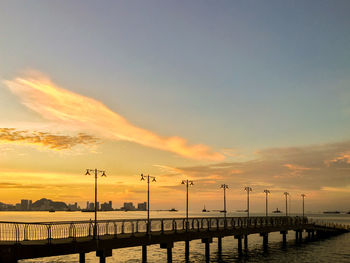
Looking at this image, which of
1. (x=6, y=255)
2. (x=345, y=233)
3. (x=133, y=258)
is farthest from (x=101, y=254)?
(x=345, y=233)

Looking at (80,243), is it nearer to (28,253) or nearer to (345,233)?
(28,253)

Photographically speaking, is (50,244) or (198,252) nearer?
(50,244)

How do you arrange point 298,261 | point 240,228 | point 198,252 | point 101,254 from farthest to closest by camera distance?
1. point 198,252
2. point 240,228
3. point 298,261
4. point 101,254

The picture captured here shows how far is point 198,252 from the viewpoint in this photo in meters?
72.8

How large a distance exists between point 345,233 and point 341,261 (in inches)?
2560

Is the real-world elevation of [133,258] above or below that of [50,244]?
below

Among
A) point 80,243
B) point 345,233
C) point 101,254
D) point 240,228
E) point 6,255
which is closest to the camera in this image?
point 6,255

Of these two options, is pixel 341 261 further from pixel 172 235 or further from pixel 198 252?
pixel 172 235

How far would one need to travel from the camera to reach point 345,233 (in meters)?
123

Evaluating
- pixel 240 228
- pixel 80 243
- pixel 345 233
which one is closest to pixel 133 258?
pixel 240 228

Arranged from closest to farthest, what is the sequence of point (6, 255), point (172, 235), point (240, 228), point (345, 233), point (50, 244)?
1. point (6, 255)
2. point (50, 244)
3. point (172, 235)
4. point (240, 228)
5. point (345, 233)

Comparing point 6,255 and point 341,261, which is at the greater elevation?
point 6,255

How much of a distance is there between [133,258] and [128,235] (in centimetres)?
2421

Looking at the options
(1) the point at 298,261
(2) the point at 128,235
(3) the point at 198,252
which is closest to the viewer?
(2) the point at 128,235
